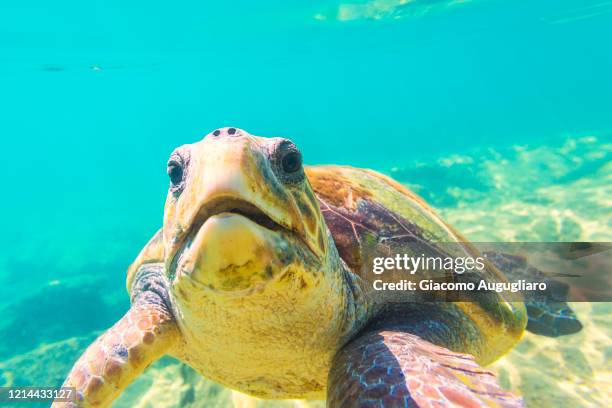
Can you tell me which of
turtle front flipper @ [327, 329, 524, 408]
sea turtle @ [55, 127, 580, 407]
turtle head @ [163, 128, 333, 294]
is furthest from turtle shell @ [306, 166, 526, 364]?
turtle head @ [163, 128, 333, 294]

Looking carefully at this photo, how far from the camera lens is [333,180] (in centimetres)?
293

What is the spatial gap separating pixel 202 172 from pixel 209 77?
170ft

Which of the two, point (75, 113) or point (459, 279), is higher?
Answer: point (75, 113)

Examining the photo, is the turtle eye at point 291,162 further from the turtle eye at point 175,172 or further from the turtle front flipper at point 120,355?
the turtle front flipper at point 120,355

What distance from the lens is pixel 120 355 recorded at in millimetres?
2223

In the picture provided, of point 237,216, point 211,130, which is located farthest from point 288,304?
point 211,130

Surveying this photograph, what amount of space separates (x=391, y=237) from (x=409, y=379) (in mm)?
1248

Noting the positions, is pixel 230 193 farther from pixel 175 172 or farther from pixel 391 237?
pixel 391 237

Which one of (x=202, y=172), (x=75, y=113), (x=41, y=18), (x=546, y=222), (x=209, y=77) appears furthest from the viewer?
(x=75, y=113)

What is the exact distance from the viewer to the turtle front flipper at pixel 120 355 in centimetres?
219

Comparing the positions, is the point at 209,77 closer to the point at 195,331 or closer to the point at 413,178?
the point at 413,178

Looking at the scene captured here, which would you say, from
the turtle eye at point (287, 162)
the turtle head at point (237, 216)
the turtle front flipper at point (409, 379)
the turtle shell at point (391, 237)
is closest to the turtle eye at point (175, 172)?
the turtle head at point (237, 216)

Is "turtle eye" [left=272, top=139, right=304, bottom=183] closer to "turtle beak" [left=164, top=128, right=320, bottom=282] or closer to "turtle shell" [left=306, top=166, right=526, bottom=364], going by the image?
"turtle beak" [left=164, top=128, right=320, bottom=282]

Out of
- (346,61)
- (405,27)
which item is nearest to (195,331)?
(405,27)
